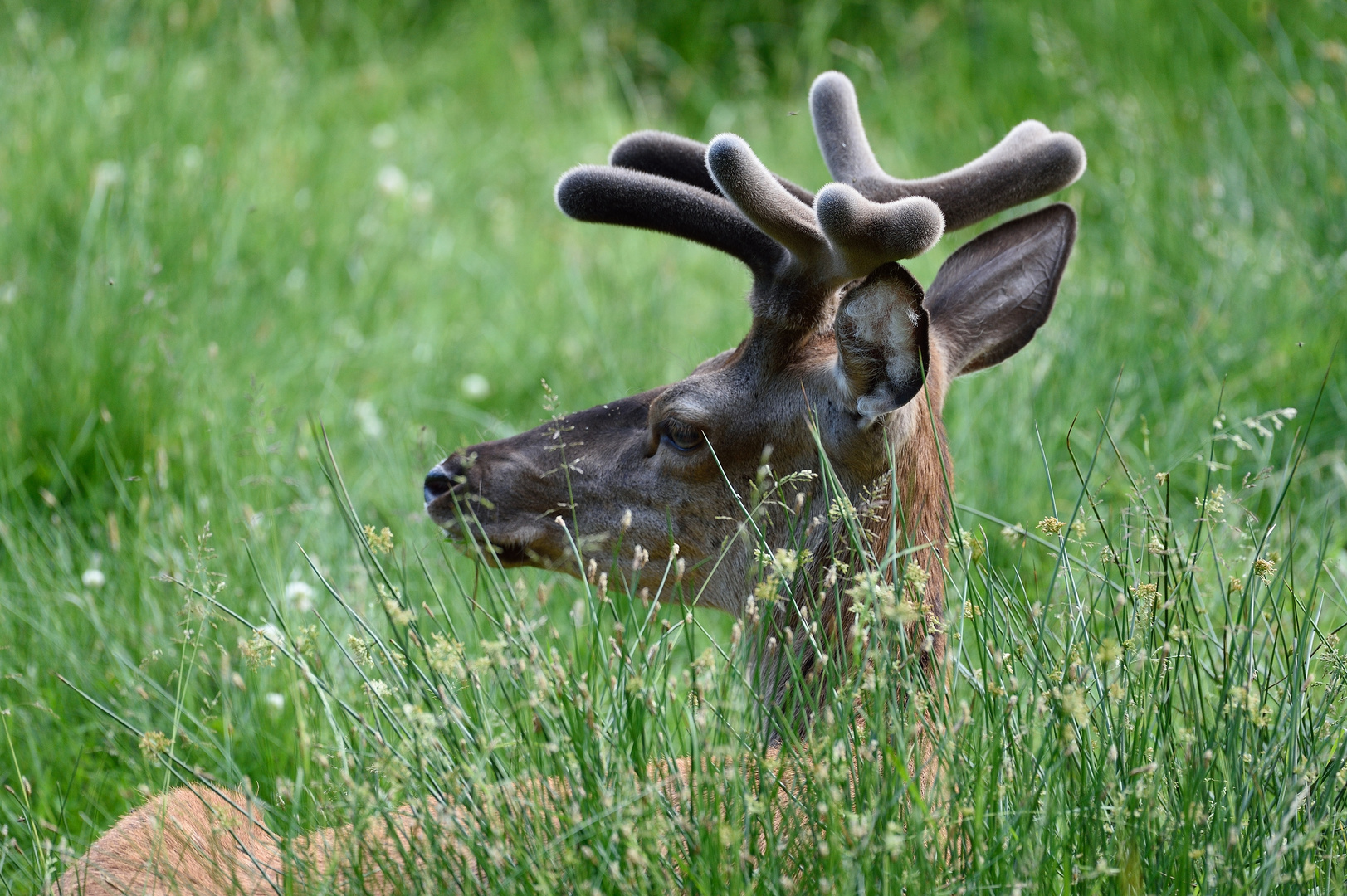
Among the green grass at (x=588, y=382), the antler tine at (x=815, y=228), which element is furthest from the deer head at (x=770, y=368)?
the green grass at (x=588, y=382)

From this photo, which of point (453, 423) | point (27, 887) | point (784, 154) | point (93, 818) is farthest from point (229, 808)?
point (784, 154)

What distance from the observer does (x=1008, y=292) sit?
3246 mm

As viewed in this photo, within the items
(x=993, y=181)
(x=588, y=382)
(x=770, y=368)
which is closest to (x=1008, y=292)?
(x=993, y=181)

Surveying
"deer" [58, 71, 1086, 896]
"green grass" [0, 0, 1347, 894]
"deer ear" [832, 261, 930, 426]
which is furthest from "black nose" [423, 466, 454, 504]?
"deer ear" [832, 261, 930, 426]

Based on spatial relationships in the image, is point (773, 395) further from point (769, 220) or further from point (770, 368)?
point (769, 220)

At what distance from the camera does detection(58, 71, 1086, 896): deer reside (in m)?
2.48

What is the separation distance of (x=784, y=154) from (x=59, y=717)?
4.82 metres

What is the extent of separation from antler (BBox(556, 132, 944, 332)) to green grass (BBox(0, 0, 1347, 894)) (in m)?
0.56

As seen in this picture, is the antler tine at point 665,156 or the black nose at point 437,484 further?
the antler tine at point 665,156

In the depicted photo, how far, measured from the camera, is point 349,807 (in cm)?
197

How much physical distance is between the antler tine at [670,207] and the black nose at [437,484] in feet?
2.00

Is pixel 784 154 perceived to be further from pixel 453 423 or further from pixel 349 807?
pixel 349 807

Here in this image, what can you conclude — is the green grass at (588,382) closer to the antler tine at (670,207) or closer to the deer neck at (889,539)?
the deer neck at (889,539)

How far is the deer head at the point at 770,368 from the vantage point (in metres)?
2.54
